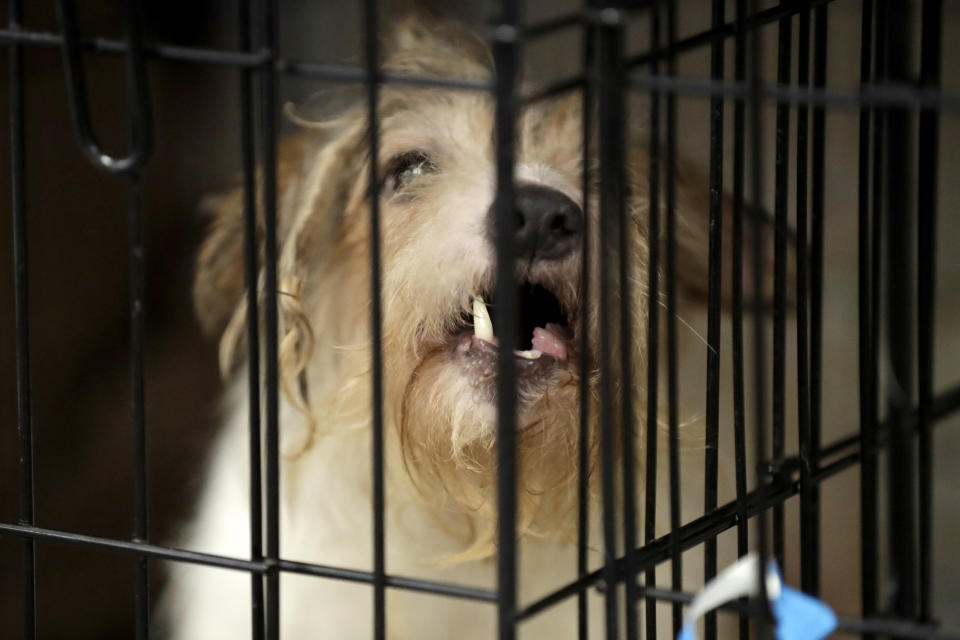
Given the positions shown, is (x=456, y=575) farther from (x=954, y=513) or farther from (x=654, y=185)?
(x=954, y=513)

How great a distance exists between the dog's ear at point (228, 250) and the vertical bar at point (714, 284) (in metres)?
0.74

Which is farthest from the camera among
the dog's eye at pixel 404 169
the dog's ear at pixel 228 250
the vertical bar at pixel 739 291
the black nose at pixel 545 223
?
the dog's ear at pixel 228 250

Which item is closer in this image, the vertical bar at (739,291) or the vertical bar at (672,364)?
the vertical bar at (672,364)

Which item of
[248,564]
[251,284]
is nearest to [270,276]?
[251,284]

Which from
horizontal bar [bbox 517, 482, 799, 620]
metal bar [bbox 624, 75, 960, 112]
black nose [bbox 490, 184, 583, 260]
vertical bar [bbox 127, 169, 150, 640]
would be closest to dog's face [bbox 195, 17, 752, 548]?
black nose [bbox 490, 184, 583, 260]

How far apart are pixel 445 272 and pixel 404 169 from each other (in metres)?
0.26

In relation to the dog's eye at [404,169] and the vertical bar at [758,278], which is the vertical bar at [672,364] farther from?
the dog's eye at [404,169]

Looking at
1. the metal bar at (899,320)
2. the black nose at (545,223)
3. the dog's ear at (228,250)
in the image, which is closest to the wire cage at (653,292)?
the metal bar at (899,320)

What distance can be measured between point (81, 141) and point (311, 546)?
839mm

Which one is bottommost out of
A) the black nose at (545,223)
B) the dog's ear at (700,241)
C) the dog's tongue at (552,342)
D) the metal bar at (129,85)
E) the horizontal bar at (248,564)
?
the horizontal bar at (248,564)

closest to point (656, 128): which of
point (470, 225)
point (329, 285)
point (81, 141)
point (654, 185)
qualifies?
point (654, 185)

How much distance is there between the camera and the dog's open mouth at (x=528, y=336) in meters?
1.29

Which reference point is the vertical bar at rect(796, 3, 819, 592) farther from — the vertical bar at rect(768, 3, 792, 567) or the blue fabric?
the blue fabric

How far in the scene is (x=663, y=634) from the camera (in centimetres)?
148
